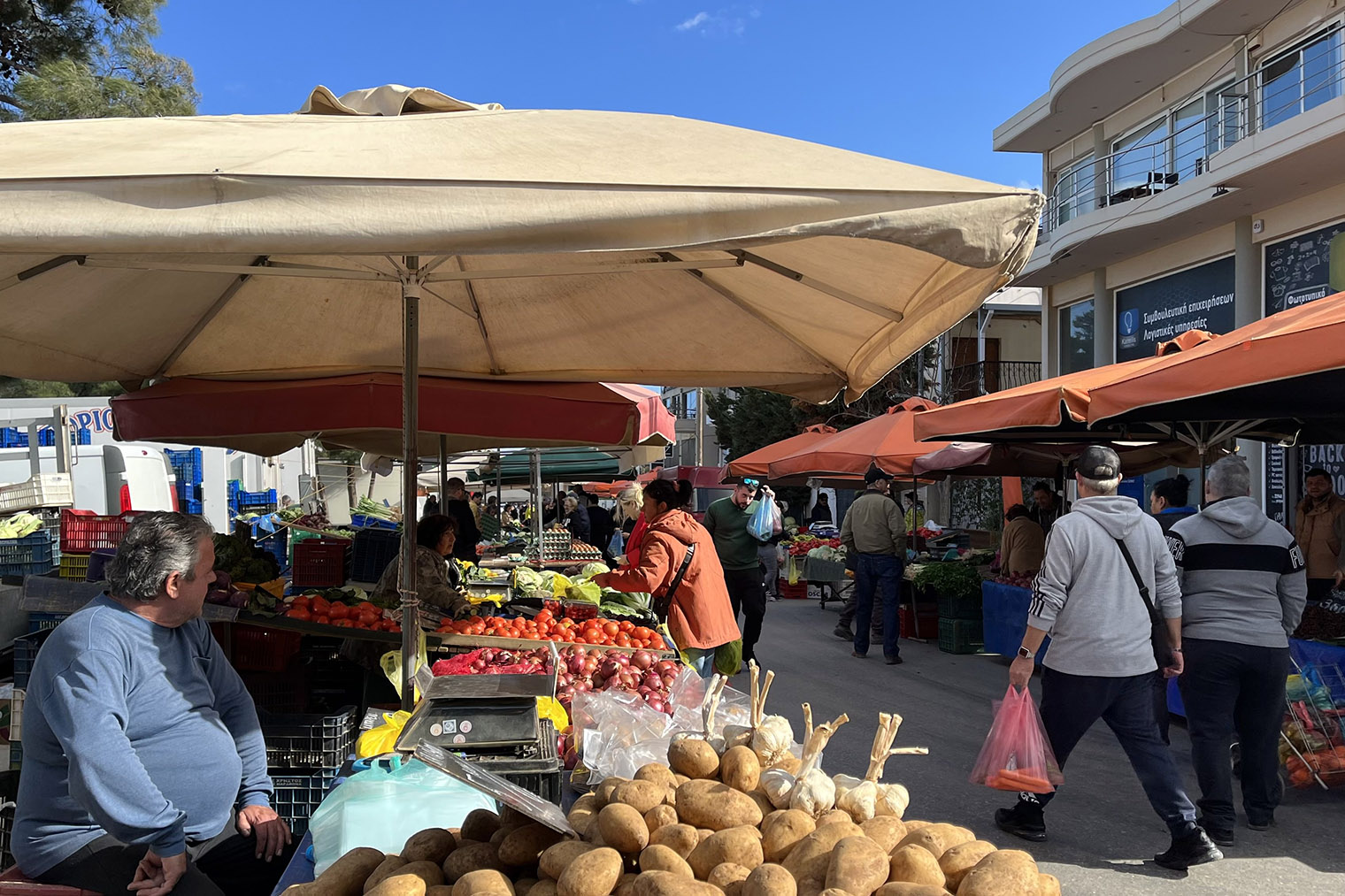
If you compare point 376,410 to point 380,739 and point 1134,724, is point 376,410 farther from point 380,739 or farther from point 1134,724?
point 1134,724

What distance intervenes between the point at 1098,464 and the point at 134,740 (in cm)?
435

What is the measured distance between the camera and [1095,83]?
16.2 metres

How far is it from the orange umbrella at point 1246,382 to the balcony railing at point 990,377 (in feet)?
53.2

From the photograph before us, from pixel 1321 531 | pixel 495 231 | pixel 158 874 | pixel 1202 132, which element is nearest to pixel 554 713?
pixel 158 874

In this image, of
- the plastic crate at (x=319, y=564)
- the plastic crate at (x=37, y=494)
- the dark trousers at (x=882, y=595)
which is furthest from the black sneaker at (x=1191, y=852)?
the plastic crate at (x=37, y=494)

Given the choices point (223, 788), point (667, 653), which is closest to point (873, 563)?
point (667, 653)

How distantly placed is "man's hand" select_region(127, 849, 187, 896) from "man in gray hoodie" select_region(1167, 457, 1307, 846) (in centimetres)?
482

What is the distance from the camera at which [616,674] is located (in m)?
4.60

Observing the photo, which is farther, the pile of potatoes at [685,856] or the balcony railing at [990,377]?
the balcony railing at [990,377]

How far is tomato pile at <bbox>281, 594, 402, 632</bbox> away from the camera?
492cm

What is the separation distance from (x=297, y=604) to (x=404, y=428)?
1.95 m

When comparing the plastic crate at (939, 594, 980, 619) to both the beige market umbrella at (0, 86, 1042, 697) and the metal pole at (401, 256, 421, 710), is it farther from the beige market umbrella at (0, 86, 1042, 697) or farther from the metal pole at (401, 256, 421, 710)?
the metal pole at (401, 256, 421, 710)

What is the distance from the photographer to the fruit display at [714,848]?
1882mm

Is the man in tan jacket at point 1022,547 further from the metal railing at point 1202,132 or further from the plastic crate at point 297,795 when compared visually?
the plastic crate at point 297,795
